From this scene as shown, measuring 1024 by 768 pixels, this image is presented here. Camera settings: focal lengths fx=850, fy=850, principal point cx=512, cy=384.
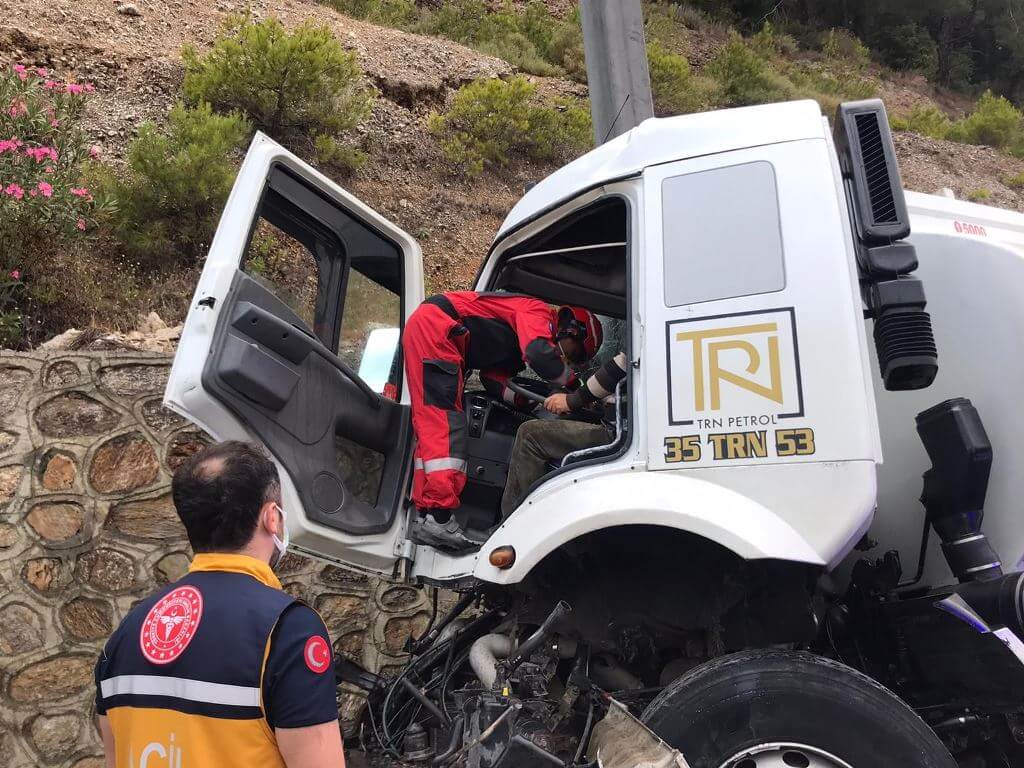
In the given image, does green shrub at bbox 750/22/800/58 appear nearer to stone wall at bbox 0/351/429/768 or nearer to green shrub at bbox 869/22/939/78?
green shrub at bbox 869/22/939/78

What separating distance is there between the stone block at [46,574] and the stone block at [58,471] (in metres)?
0.39

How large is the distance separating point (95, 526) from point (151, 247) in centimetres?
358

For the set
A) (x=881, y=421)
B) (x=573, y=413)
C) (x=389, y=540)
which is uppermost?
(x=881, y=421)

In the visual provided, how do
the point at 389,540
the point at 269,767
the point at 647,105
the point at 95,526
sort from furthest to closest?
the point at 647,105, the point at 95,526, the point at 389,540, the point at 269,767

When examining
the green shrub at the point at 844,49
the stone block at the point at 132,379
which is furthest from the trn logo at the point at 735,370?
the green shrub at the point at 844,49

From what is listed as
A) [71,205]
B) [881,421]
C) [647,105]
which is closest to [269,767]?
[881,421]

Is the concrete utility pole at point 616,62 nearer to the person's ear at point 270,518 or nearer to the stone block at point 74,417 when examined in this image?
the stone block at point 74,417

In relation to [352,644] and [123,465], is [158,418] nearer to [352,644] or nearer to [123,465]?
[123,465]

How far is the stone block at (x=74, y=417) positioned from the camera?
4688mm

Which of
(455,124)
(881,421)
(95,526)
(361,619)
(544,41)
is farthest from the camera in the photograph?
(544,41)

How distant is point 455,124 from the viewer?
11867 millimetres

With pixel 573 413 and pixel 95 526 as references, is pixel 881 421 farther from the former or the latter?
pixel 95 526

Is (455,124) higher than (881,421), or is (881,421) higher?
(881,421)

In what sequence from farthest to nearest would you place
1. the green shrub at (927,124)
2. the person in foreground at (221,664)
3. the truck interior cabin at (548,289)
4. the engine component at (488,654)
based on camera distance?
1. the green shrub at (927,124)
2. the truck interior cabin at (548,289)
3. the engine component at (488,654)
4. the person in foreground at (221,664)
